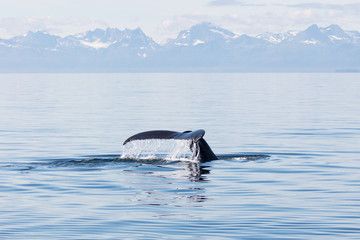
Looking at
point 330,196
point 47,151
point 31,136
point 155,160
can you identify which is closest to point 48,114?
point 31,136

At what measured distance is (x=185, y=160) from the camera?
19.7 meters

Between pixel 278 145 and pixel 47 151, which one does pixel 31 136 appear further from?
pixel 278 145

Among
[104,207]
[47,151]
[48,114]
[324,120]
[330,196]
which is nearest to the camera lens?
[104,207]

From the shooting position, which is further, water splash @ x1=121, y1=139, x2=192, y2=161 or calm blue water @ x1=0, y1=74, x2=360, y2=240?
water splash @ x1=121, y1=139, x2=192, y2=161

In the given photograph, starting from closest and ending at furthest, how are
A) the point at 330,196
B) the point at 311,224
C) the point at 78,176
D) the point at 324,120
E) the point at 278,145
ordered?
the point at 311,224
the point at 330,196
the point at 78,176
the point at 278,145
the point at 324,120

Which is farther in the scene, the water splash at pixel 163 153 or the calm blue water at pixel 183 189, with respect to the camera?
the water splash at pixel 163 153

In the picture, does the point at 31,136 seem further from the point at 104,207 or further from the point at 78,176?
the point at 104,207

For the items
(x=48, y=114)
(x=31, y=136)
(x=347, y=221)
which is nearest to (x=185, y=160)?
(x=347, y=221)

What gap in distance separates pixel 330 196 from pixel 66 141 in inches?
573

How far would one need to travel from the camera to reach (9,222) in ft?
38.1

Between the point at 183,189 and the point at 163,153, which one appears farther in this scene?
the point at 163,153

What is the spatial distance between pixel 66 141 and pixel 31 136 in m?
2.69

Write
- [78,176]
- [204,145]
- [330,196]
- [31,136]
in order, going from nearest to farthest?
[330,196] → [78,176] → [204,145] → [31,136]

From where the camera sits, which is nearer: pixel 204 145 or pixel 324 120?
pixel 204 145
